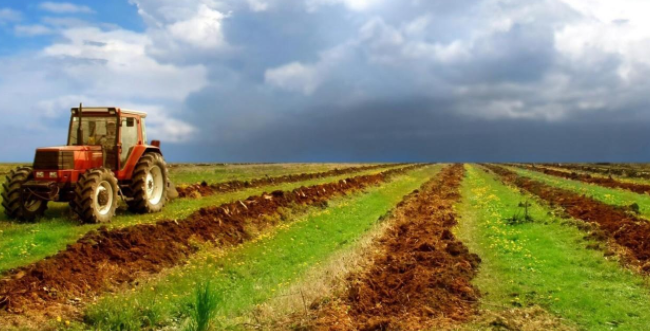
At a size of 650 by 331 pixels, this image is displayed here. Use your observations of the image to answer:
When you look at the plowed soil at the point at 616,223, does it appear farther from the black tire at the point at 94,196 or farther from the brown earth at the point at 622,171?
the brown earth at the point at 622,171

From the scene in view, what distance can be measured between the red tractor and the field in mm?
641

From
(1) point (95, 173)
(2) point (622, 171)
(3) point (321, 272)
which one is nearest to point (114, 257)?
(1) point (95, 173)

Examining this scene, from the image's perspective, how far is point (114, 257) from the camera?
12.2 metres

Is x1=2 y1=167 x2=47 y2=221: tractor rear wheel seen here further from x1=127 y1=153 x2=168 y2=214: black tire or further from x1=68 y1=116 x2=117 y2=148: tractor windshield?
x1=127 y1=153 x2=168 y2=214: black tire

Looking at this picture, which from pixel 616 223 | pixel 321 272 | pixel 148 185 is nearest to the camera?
pixel 321 272

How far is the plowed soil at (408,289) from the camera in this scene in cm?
850

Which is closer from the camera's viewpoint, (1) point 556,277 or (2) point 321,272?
(1) point 556,277

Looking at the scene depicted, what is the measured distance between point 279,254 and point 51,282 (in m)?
5.89

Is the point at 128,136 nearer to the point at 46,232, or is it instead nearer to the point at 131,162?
the point at 131,162

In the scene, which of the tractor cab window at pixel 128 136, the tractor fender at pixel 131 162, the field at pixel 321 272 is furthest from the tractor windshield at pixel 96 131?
the field at pixel 321 272

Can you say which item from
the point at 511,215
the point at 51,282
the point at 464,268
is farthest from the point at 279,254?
the point at 511,215

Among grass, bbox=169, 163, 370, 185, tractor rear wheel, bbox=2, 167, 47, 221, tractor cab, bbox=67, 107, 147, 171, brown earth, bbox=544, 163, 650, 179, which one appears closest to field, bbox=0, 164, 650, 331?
tractor rear wheel, bbox=2, 167, 47, 221

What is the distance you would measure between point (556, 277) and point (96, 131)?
1461cm

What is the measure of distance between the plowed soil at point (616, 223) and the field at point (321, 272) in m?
0.07
